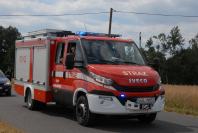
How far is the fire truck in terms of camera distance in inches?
472

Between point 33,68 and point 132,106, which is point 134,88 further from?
point 33,68

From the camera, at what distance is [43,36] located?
52.1ft

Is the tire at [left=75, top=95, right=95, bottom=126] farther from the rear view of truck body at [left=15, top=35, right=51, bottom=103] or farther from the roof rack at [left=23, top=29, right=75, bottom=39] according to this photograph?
the roof rack at [left=23, top=29, right=75, bottom=39]

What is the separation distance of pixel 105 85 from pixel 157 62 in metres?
2.55

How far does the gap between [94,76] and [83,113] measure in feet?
3.44

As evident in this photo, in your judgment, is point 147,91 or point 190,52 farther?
point 190,52

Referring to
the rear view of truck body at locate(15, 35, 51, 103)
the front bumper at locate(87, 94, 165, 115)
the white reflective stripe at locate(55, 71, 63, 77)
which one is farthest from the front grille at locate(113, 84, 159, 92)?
the rear view of truck body at locate(15, 35, 51, 103)

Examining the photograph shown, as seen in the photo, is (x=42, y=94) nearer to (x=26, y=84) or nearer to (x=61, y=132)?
(x=26, y=84)

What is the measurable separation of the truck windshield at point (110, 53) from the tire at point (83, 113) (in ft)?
3.34

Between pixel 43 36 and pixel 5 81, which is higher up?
pixel 43 36

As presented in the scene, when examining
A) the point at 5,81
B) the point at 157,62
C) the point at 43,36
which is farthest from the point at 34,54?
the point at 5,81

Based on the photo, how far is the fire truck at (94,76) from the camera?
11977mm

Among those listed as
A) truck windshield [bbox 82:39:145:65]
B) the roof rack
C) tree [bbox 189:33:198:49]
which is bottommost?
tree [bbox 189:33:198:49]

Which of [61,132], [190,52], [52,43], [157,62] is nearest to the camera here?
[61,132]
